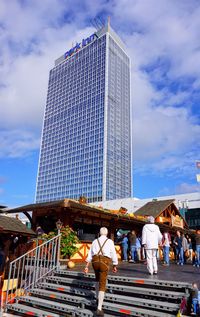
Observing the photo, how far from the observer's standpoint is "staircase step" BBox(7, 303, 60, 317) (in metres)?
6.39

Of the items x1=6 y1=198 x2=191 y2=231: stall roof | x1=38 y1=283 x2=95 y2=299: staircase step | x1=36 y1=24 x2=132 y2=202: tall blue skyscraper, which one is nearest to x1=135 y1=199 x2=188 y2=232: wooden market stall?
x1=6 y1=198 x2=191 y2=231: stall roof

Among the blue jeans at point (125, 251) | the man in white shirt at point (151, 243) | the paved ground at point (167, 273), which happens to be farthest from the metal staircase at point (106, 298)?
the blue jeans at point (125, 251)

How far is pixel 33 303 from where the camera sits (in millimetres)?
7223

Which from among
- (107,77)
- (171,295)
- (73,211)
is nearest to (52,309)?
(171,295)

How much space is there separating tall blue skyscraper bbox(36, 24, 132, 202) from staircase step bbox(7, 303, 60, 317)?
108 meters

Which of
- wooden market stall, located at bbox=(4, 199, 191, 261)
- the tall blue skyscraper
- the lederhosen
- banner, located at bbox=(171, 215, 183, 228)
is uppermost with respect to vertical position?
the tall blue skyscraper

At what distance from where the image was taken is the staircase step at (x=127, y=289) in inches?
234

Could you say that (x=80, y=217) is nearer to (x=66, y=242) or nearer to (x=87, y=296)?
(x=66, y=242)

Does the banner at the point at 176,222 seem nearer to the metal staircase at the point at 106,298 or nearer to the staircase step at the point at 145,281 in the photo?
the staircase step at the point at 145,281

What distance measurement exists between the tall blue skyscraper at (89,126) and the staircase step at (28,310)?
108 metres

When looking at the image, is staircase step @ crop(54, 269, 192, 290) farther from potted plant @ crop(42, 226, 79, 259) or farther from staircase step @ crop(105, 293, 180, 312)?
potted plant @ crop(42, 226, 79, 259)

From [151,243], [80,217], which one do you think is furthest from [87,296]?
[80,217]

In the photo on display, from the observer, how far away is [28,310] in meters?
6.81

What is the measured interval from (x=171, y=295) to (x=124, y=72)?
150811 mm
